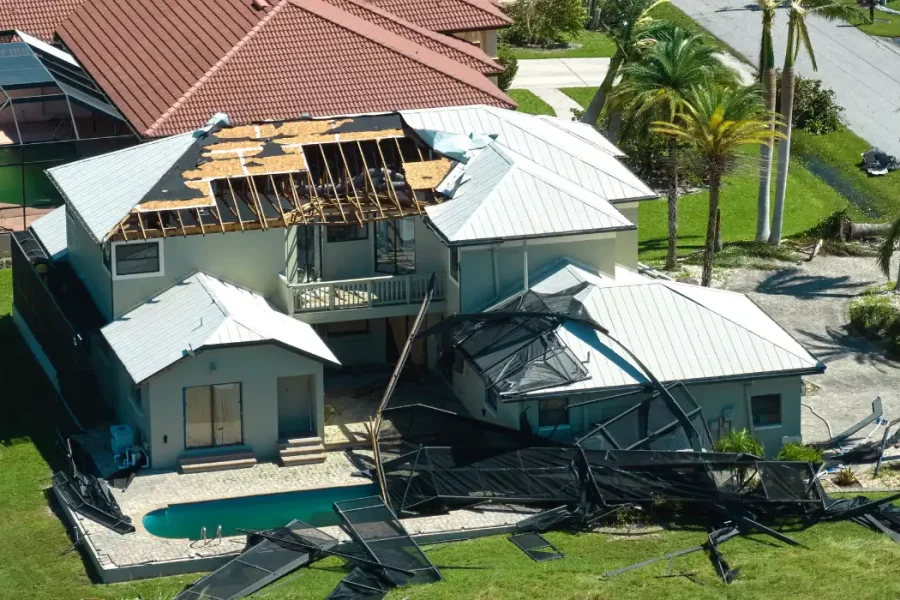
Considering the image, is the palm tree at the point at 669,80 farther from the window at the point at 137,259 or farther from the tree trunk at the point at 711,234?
the window at the point at 137,259

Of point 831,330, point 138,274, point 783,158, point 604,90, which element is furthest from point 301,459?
point 783,158

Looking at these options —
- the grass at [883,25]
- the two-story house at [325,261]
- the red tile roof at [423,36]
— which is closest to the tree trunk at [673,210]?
the two-story house at [325,261]

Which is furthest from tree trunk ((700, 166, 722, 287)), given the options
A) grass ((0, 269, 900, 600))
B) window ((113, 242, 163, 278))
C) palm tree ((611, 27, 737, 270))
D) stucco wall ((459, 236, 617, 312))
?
window ((113, 242, 163, 278))

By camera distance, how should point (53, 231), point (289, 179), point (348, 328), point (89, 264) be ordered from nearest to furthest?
point (289, 179), point (89, 264), point (348, 328), point (53, 231)

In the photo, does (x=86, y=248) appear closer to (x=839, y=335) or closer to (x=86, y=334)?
(x=86, y=334)

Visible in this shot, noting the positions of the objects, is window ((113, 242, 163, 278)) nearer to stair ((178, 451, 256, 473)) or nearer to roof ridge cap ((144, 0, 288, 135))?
stair ((178, 451, 256, 473))

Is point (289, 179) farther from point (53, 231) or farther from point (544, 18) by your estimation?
point (544, 18)
